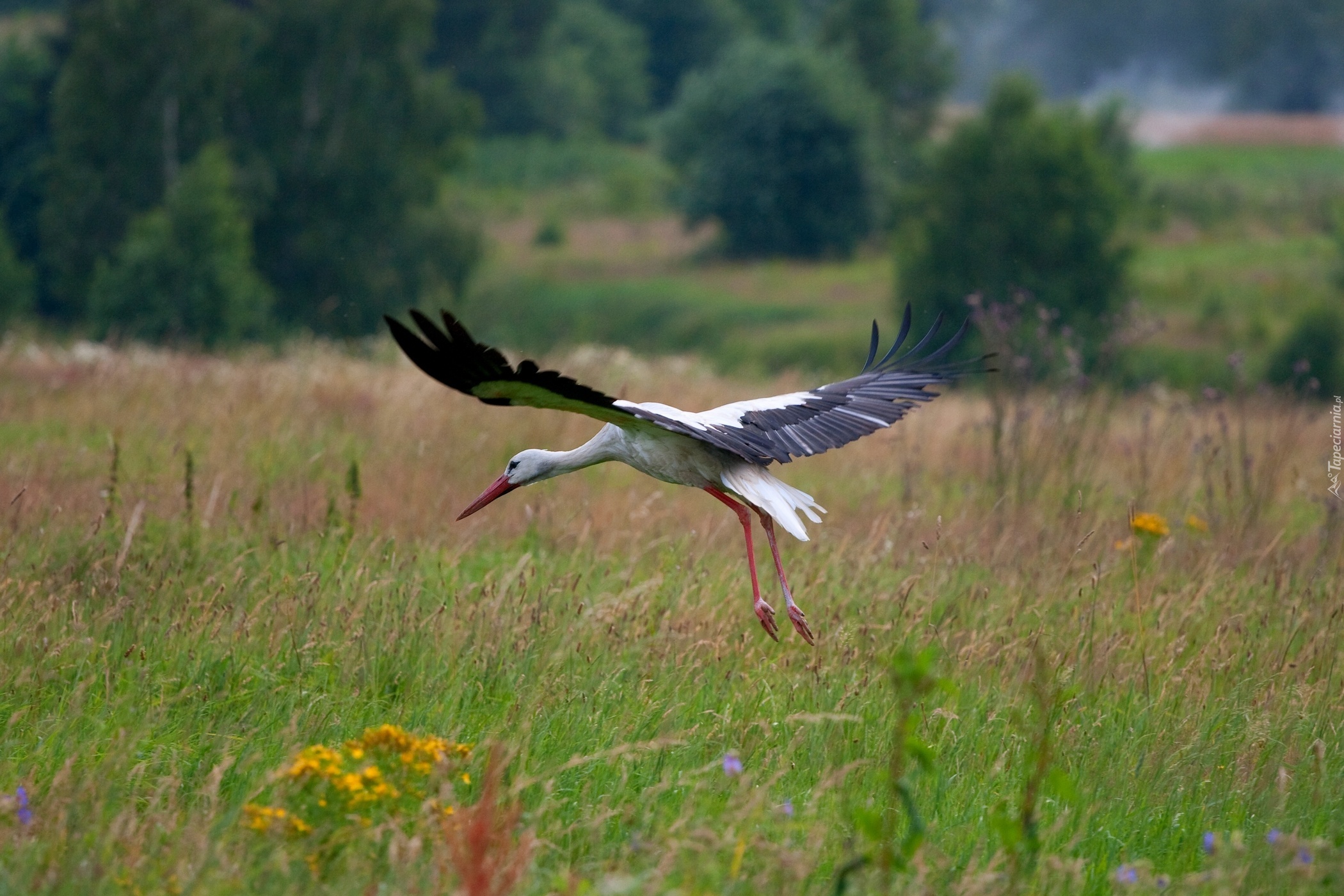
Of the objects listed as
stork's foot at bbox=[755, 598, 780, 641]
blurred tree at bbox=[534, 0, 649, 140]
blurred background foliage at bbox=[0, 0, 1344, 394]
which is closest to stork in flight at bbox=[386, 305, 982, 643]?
stork's foot at bbox=[755, 598, 780, 641]

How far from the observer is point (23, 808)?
305cm

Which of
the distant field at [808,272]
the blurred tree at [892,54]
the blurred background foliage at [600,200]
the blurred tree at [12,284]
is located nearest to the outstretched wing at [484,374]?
the blurred background foliage at [600,200]

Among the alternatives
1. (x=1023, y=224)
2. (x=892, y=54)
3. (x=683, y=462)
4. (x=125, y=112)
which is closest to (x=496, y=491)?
(x=683, y=462)

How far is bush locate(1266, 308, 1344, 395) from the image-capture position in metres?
25.2

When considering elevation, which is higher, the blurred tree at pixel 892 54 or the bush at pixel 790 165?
the blurred tree at pixel 892 54

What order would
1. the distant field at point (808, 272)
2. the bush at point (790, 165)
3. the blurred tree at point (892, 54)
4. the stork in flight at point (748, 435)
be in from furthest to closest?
the blurred tree at point (892, 54) → the bush at point (790, 165) → the distant field at point (808, 272) → the stork in flight at point (748, 435)

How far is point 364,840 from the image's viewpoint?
306 cm

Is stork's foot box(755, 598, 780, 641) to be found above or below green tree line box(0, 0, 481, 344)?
below

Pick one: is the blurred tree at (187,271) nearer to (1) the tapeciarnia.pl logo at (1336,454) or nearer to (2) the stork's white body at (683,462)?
(1) the tapeciarnia.pl logo at (1336,454)

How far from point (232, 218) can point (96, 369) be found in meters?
14.2

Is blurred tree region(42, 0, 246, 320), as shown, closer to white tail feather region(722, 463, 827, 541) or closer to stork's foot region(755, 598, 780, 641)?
white tail feather region(722, 463, 827, 541)

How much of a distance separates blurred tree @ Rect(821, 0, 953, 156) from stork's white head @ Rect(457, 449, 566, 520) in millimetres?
43242

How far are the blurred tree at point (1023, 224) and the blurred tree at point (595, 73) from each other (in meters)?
24.6

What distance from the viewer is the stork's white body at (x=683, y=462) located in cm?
509
